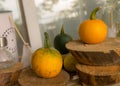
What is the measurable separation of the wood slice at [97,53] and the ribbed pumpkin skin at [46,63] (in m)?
0.07

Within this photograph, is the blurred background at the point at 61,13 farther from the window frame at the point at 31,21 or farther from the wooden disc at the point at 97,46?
the wooden disc at the point at 97,46

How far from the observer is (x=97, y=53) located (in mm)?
663

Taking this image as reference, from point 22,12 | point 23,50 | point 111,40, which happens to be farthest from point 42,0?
point 111,40

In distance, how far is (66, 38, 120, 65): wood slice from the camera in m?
0.66

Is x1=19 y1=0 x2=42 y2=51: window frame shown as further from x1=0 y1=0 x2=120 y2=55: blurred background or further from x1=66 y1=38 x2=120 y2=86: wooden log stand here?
x1=66 y1=38 x2=120 y2=86: wooden log stand

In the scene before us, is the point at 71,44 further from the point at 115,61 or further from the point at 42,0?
the point at 42,0

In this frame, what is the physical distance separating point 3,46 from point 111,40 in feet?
1.18

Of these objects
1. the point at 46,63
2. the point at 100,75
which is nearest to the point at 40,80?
the point at 46,63

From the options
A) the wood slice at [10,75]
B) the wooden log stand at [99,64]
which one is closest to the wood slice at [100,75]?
the wooden log stand at [99,64]

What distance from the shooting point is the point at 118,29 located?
998 mm

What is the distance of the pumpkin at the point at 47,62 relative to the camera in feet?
2.14

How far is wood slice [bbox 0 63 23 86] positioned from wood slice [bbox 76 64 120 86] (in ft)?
0.62

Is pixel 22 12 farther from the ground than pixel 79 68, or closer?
farther from the ground

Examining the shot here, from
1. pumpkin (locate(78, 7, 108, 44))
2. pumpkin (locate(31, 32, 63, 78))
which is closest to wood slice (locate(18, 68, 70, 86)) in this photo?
pumpkin (locate(31, 32, 63, 78))
